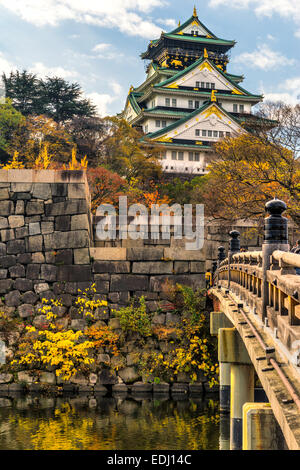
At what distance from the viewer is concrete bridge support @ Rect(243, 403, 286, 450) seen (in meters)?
5.62

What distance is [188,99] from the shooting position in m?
48.7

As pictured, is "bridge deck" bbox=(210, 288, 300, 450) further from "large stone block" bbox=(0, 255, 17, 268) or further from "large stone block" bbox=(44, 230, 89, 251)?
"large stone block" bbox=(0, 255, 17, 268)

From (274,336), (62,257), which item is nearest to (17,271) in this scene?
(62,257)

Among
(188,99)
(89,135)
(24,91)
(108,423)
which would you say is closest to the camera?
(108,423)

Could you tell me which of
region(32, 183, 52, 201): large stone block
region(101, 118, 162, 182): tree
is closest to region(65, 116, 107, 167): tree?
region(101, 118, 162, 182): tree

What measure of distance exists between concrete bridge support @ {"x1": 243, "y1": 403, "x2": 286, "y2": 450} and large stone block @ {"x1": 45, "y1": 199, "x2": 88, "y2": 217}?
44.8ft

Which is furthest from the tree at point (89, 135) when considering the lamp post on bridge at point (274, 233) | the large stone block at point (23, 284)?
the lamp post on bridge at point (274, 233)

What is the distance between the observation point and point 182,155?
143 feet

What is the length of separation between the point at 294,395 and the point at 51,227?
1518 cm

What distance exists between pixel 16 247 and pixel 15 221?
85cm

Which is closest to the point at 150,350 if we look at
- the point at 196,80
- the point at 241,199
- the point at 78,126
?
the point at 241,199

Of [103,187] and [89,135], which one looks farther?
[89,135]

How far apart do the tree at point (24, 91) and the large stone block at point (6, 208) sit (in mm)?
21430

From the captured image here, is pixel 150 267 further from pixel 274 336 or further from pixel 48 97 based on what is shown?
pixel 48 97
